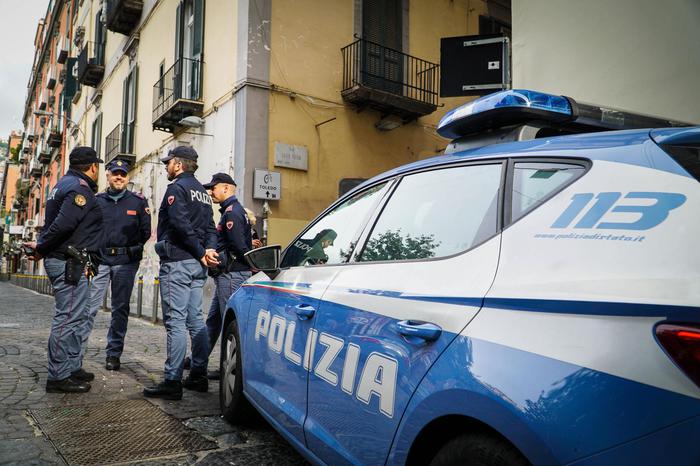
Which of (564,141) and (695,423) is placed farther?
(564,141)

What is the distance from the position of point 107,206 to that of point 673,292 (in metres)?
5.46

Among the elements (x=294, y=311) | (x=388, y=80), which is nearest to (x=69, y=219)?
(x=294, y=311)

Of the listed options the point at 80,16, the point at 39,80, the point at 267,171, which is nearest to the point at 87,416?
the point at 267,171

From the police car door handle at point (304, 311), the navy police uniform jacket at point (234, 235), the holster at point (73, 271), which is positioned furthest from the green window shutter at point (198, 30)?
the police car door handle at point (304, 311)

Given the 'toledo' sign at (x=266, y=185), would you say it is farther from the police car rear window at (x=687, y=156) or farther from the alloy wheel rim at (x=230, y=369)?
A: the police car rear window at (x=687, y=156)

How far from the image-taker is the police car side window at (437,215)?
179 centimetres

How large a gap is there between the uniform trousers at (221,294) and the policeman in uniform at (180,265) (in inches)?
22.4

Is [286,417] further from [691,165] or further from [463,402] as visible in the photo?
[691,165]

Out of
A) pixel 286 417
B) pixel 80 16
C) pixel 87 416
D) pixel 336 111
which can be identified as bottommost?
pixel 87 416

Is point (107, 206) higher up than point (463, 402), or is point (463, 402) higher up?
point (107, 206)

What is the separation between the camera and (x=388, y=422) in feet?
5.78

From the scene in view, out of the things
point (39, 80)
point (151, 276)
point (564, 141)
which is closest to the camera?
point (564, 141)

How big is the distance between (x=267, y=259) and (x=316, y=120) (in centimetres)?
841

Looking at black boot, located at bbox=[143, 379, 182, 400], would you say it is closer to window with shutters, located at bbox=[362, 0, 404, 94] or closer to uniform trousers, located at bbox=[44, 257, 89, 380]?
uniform trousers, located at bbox=[44, 257, 89, 380]
